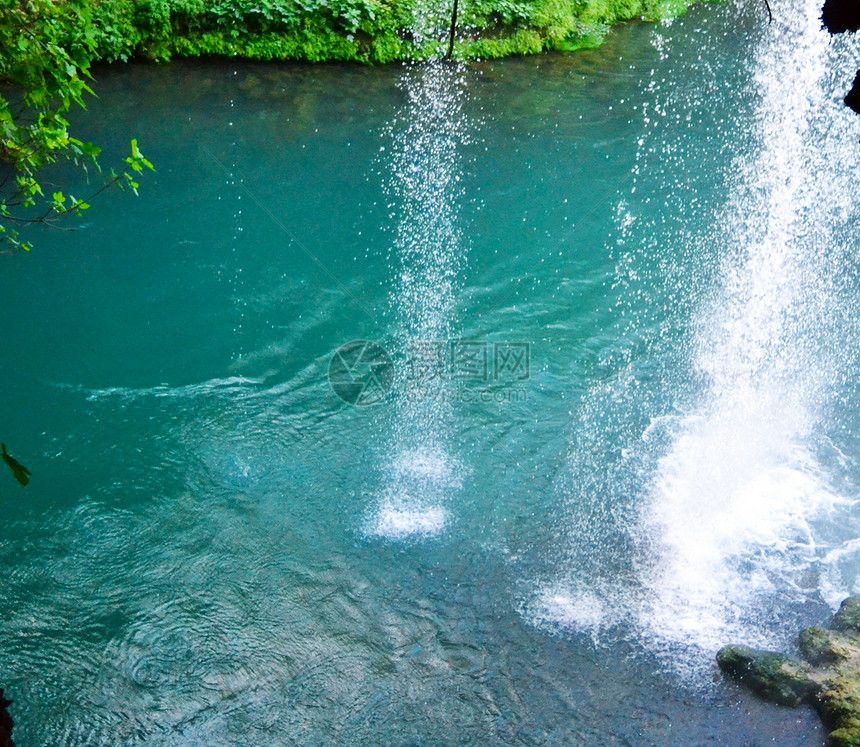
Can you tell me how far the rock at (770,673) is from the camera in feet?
19.2

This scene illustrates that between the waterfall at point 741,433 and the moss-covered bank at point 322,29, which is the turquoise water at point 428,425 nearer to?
the waterfall at point 741,433

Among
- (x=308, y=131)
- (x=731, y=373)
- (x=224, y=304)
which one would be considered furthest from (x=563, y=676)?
(x=308, y=131)

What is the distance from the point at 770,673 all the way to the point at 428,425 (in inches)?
151

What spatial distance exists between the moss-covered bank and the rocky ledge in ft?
42.6

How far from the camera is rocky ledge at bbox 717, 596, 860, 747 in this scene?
5711mm

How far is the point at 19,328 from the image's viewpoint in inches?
370

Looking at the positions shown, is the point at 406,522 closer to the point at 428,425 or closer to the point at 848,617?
the point at 428,425

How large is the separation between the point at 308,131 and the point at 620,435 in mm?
8108

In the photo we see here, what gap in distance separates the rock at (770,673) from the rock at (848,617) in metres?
0.59

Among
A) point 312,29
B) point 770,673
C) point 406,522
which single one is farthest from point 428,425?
point 312,29

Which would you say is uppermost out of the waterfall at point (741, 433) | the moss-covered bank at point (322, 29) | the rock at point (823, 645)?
the moss-covered bank at point (322, 29)

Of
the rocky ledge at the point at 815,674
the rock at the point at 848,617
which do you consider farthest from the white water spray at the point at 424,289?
the rock at the point at 848,617

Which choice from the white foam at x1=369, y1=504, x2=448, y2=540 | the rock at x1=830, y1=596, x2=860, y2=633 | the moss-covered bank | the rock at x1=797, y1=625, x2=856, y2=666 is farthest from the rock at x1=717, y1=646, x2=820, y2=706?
Answer: the moss-covered bank

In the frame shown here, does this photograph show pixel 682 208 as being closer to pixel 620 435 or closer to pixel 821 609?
pixel 620 435
